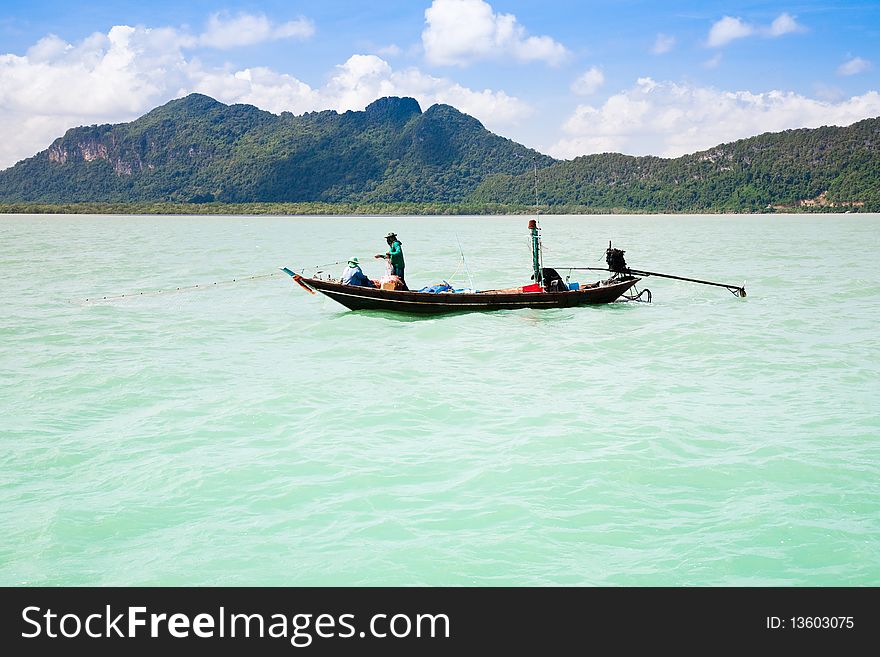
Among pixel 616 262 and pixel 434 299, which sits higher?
pixel 616 262

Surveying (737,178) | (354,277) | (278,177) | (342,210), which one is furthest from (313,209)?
(354,277)

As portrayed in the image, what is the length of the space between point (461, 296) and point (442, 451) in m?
9.09

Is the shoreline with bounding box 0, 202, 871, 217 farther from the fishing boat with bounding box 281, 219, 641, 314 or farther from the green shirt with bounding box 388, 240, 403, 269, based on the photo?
the green shirt with bounding box 388, 240, 403, 269

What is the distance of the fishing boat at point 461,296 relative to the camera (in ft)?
57.2

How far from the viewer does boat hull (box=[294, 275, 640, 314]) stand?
57.2 feet

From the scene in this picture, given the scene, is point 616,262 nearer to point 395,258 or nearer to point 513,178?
point 395,258

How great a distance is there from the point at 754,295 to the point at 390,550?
19.3m

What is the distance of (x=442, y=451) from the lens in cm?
859

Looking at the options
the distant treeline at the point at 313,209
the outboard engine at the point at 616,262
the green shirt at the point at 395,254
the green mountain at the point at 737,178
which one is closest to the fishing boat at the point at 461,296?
the green shirt at the point at 395,254

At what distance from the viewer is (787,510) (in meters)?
6.94

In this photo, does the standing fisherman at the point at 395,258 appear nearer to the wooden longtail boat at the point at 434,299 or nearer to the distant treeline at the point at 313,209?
the wooden longtail boat at the point at 434,299

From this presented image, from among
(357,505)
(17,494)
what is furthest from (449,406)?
(17,494)

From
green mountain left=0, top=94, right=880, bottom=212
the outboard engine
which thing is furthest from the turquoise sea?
green mountain left=0, top=94, right=880, bottom=212
